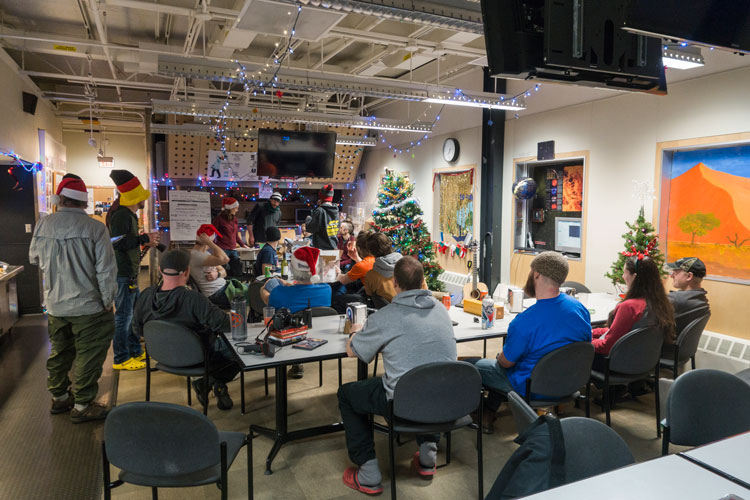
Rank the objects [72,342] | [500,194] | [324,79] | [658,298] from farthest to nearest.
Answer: [500,194]
[324,79]
[72,342]
[658,298]

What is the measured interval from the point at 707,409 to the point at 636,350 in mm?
1288

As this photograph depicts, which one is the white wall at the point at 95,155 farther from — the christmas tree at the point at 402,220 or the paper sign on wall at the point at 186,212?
the christmas tree at the point at 402,220

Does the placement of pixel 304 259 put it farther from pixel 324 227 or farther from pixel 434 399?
pixel 324 227

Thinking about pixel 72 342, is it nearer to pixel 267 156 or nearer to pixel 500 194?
pixel 267 156

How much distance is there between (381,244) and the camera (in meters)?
4.79

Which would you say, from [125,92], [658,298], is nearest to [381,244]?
[658,298]

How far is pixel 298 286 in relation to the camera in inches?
162

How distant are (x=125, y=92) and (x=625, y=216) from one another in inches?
410

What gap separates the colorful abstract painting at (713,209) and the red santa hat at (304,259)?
13.4ft

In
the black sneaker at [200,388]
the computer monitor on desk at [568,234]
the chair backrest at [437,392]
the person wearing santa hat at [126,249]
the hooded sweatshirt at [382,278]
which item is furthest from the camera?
the computer monitor on desk at [568,234]

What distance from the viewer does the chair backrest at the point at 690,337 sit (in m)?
3.93

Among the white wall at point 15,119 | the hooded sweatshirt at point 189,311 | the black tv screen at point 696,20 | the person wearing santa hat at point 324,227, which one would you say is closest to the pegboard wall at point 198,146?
the white wall at point 15,119

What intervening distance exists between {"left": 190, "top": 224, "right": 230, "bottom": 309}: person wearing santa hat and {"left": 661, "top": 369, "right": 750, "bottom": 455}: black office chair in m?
4.07

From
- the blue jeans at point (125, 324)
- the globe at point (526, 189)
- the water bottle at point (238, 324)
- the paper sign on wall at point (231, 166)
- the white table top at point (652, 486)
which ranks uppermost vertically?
the paper sign on wall at point (231, 166)
